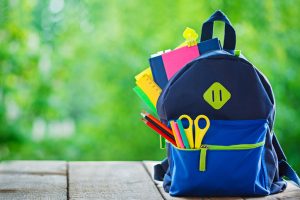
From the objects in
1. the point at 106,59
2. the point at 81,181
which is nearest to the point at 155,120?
the point at 81,181

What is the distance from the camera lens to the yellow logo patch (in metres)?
1.26

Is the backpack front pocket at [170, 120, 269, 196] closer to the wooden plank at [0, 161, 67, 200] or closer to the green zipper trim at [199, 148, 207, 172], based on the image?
the green zipper trim at [199, 148, 207, 172]

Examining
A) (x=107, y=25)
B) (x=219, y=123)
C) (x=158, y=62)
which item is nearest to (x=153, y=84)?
(x=158, y=62)

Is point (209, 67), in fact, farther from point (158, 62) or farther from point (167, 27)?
point (167, 27)

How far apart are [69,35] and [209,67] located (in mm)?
1832

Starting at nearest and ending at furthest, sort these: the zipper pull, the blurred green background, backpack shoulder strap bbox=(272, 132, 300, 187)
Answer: the zipper pull, backpack shoulder strap bbox=(272, 132, 300, 187), the blurred green background

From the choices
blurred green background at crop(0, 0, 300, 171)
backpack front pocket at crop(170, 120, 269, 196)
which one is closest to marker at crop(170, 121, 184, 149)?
backpack front pocket at crop(170, 120, 269, 196)

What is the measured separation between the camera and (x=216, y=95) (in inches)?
49.7

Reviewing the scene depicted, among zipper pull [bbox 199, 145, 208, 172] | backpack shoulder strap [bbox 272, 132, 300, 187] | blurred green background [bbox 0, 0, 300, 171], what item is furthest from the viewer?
blurred green background [bbox 0, 0, 300, 171]

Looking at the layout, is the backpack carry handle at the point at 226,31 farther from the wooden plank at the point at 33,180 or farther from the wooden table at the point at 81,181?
the wooden plank at the point at 33,180

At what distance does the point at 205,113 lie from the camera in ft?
4.16

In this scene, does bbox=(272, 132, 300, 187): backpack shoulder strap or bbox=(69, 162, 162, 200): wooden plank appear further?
bbox=(272, 132, 300, 187): backpack shoulder strap

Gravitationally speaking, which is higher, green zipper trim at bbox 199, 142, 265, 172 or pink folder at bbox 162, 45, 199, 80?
pink folder at bbox 162, 45, 199, 80

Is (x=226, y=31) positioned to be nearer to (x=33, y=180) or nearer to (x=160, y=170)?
(x=160, y=170)
